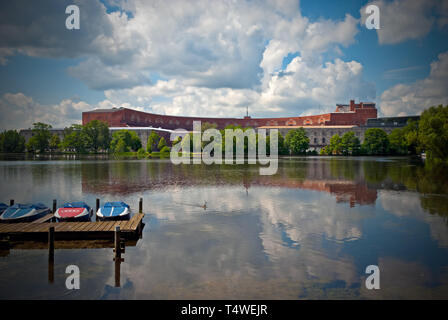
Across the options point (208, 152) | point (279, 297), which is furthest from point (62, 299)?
point (208, 152)

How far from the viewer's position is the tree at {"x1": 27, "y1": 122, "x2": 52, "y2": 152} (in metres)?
117

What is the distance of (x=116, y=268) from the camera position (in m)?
10.5

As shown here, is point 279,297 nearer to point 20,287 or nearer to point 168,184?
point 20,287

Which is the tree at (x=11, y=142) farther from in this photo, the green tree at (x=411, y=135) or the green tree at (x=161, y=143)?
the green tree at (x=411, y=135)

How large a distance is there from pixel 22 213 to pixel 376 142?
10441cm

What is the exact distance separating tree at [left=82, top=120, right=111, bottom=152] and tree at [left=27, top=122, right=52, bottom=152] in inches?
844

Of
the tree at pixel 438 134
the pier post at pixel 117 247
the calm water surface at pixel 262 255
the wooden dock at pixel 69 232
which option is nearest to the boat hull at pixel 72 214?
the wooden dock at pixel 69 232

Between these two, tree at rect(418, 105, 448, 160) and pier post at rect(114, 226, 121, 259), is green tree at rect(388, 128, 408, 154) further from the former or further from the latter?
pier post at rect(114, 226, 121, 259)

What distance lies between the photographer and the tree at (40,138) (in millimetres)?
116912

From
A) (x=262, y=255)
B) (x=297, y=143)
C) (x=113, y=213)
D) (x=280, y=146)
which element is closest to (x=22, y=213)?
(x=113, y=213)

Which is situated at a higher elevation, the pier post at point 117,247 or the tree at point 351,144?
the tree at point 351,144

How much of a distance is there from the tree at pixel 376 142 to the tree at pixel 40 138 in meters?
112

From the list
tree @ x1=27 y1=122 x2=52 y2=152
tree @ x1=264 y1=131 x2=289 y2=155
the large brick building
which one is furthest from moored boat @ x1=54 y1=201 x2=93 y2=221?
tree @ x1=27 y1=122 x2=52 y2=152
